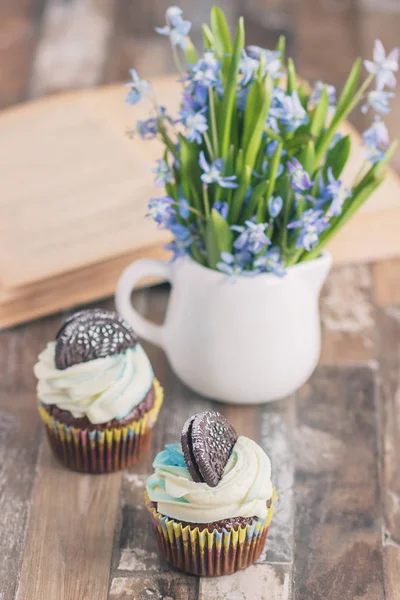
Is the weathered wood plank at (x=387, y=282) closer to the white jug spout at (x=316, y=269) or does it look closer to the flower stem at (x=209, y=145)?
the white jug spout at (x=316, y=269)

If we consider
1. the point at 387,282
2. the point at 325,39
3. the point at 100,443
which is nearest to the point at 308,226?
the point at 100,443

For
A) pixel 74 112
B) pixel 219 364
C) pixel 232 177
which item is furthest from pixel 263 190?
pixel 74 112

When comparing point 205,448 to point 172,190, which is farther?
point 172,190

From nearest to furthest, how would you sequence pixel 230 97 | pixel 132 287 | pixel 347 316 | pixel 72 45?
pixel 230 97 < pixel 132 287 < pixel 347 316 < pixel 72 45

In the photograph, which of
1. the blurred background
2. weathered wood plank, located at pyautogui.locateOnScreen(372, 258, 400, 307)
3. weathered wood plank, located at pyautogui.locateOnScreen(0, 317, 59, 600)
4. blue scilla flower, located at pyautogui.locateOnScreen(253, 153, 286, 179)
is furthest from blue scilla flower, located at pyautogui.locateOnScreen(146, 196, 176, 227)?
the blurred background

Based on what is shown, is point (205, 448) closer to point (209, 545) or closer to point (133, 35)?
point (209, 545)

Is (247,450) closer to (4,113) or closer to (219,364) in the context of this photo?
(219,364)

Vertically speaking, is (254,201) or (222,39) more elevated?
(222,39)
